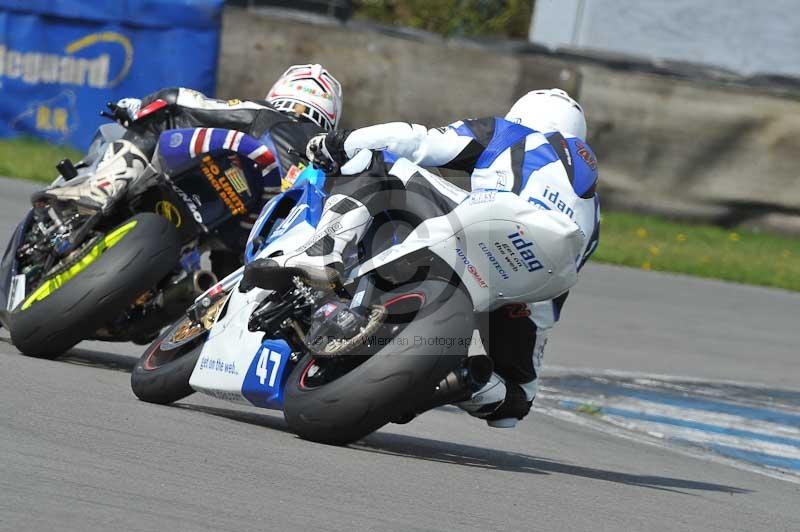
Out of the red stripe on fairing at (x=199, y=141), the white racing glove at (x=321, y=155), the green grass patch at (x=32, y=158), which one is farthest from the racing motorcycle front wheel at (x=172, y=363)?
the green grass patch at (x=32, y=158)

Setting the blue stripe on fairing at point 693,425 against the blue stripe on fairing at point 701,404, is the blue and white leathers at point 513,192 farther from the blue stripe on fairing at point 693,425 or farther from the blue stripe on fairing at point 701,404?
the blue stripe on fairing at point 701,404

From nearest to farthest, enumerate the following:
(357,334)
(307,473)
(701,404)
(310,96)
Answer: (307,473), (357,334), (310,96), (701,404)

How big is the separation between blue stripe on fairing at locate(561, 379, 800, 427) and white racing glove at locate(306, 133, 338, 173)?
3.31 meters

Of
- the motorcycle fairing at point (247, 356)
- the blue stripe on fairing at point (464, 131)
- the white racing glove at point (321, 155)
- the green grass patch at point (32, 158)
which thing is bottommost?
the green grass patch at point (32, 158)

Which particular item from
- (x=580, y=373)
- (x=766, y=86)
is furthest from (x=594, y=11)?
(x=580, y=373)

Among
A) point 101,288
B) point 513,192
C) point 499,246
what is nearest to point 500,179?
point 513,192

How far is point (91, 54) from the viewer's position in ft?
46.8

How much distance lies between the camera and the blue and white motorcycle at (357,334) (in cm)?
439

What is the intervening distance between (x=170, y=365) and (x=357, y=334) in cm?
104

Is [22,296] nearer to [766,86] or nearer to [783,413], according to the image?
[783,413]

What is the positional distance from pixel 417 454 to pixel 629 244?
848 cm

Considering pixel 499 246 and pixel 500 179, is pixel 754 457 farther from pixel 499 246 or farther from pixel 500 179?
pixel 499 246

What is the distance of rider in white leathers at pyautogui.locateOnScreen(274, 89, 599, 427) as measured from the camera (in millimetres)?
4723

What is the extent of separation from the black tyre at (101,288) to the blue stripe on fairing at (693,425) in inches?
105
